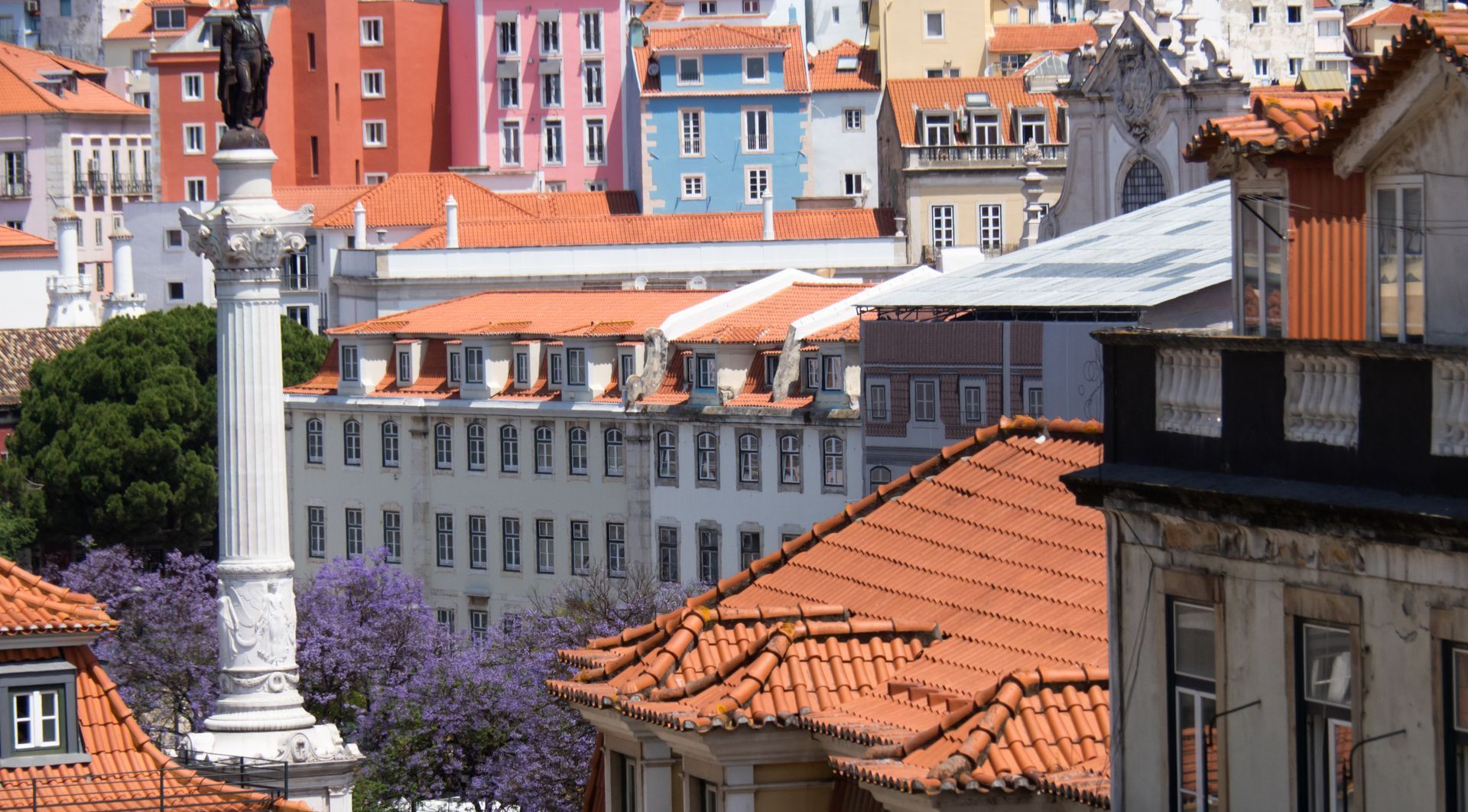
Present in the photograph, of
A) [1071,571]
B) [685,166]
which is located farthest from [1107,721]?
[685,166]

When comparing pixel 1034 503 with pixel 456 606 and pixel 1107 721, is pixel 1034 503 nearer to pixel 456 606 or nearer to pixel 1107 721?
pixel 1107 721

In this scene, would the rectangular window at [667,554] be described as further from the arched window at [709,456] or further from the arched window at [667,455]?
the arched window at [709,456]

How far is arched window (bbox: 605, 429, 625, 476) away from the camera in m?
78.1

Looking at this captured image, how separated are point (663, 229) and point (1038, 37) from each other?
23.4 metres

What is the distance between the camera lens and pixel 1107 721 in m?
19.2

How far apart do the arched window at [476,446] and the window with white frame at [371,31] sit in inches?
2339

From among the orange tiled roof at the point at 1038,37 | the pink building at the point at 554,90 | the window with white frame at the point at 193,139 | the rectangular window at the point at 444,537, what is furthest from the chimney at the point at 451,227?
the window with white frame at the point at 193,139

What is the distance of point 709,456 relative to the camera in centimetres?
7525

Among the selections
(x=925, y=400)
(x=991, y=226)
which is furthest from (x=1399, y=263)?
(x=991, y=226)

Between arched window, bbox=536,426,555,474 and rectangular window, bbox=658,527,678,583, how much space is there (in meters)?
4.58

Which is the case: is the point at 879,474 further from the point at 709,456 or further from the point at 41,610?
the point at 41,610

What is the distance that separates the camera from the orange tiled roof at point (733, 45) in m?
123

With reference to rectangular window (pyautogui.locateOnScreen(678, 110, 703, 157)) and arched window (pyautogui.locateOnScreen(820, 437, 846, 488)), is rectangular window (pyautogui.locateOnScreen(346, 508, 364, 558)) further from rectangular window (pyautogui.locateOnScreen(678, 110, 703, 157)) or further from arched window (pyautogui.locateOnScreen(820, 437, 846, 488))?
rectangular window (pyautogui.locateOnScreen(678, 110, 703, 157))

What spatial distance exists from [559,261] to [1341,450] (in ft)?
291
